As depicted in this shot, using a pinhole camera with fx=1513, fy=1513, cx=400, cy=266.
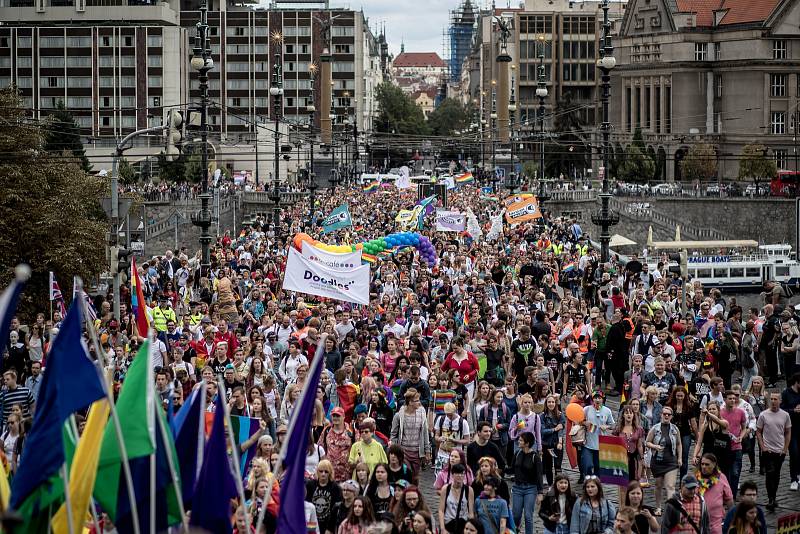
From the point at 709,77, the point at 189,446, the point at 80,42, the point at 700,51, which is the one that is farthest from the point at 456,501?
the point at 80,42

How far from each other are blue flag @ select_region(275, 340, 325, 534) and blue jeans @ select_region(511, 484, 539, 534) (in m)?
4.67

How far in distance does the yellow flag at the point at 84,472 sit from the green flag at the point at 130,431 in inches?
3.9

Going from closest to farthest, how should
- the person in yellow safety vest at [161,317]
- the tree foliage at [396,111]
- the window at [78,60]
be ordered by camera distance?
the person in yellow safety vest at [161,317] → the window at [78,60] → the tree foliage at [396,111]

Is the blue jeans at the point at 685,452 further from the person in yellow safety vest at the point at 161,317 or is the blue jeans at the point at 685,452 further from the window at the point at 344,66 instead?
the window at the point at 344,66

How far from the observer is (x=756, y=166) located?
327 ft

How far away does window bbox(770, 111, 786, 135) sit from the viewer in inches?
4304

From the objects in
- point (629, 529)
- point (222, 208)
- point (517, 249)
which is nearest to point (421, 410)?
point (629, 529)

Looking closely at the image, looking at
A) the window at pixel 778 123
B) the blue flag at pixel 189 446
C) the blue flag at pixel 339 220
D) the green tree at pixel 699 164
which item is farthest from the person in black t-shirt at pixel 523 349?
the window at pixel 778 123

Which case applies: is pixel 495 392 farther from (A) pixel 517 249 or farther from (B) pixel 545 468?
(A) pixel 517 249

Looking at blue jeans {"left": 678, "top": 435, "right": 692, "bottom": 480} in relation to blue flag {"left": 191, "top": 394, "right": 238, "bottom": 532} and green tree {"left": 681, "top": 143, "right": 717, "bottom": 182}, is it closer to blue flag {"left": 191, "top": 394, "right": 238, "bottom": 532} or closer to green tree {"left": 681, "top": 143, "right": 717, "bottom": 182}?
blue flag {"left": 191, "top": 394, "right": 238, "bottom": 532}

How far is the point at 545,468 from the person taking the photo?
1673cm

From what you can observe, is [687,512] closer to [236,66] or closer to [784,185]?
[784,185]

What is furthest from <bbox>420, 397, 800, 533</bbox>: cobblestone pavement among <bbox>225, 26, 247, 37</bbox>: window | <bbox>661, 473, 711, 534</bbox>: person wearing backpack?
<bbox>225, 26, 247, 37</bbox>: window

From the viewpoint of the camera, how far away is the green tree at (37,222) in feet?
115
